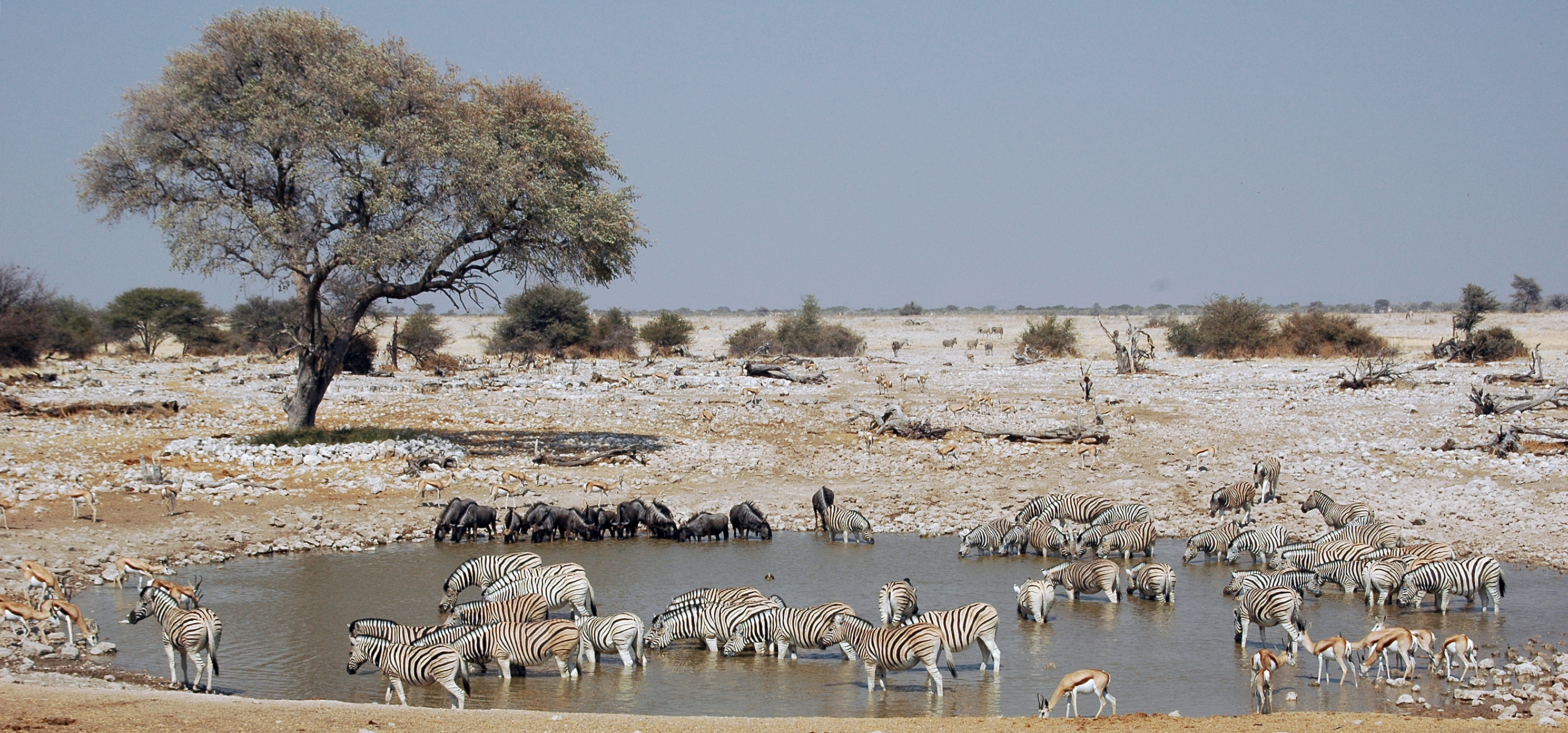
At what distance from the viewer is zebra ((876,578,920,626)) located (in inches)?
434

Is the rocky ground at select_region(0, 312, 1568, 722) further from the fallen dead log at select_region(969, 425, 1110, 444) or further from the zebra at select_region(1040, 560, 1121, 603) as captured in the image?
the zebra at select_region(1040, 560, 1121, 603)

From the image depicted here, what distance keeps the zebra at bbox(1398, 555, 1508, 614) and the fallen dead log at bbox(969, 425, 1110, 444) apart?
410 inches

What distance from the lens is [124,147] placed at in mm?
20141

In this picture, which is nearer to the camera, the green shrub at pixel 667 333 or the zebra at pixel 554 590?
the zebra at pixel 554 590

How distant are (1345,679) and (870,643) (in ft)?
12.6

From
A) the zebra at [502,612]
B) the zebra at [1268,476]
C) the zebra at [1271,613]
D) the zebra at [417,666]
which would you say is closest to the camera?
the zebra at [417,666]

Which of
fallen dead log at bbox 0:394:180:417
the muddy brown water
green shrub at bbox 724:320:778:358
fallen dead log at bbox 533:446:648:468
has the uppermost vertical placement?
green shrub at bbox 724:320:778:358

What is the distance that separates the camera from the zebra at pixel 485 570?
12.2m

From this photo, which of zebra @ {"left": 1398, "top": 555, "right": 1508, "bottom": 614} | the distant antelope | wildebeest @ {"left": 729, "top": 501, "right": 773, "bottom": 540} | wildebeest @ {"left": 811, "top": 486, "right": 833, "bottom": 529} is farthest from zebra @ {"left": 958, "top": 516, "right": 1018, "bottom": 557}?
the distant antelope

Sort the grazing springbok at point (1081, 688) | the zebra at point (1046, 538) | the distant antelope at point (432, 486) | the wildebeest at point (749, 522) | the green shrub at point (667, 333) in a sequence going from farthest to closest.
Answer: the green shrub at point (667, 333)
the distant antelope at point (432, 486)
the wildebeest at point (749, 522)
the zebra at point (1046, 538)
the grazing springbok at point (1081, 688)

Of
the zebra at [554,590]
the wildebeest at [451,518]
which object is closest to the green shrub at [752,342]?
the wildebeest at [451,518]

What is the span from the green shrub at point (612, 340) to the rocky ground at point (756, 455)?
12793mm

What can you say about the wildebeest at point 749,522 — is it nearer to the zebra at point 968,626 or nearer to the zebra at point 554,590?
the zebra at point 554,590

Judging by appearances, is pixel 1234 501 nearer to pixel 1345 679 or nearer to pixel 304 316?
pixel 1345 679
